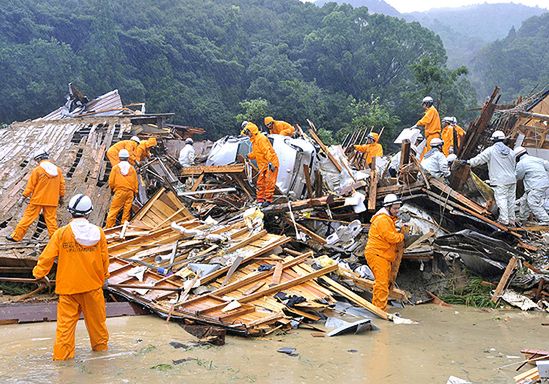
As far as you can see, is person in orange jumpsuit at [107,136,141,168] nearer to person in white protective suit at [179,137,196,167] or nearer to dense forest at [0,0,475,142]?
person in white protective suit at [179,137,196,167]

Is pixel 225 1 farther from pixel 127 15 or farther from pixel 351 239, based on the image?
pixel 351 239

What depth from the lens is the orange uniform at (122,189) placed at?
32.1ft

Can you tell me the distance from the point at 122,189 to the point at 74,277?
483cm

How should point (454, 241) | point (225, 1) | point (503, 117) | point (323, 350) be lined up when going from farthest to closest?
1. point (225, 1)
2. point (503, 117)
3. point (454, 241)
4. point (323, 350)

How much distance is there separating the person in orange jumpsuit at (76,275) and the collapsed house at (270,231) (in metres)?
1.44

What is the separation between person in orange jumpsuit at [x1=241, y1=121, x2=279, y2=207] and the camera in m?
10.2

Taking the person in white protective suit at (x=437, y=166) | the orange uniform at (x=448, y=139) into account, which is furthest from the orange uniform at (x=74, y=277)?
the orange uniform at (x=448, y=139)

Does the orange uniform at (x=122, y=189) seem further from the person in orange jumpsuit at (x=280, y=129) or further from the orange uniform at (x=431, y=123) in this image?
the orange uniform at (x=431, y=123)

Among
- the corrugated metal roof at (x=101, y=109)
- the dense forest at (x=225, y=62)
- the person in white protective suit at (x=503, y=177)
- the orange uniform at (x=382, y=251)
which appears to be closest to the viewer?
the orange uniform at (x=382, y=251)

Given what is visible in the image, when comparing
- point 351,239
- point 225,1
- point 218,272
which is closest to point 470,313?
point 351,239

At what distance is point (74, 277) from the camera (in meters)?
5.11

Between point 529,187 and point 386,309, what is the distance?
160 inches

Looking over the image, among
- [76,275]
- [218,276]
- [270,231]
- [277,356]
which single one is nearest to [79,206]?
[76,275]

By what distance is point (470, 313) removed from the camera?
309 inches
